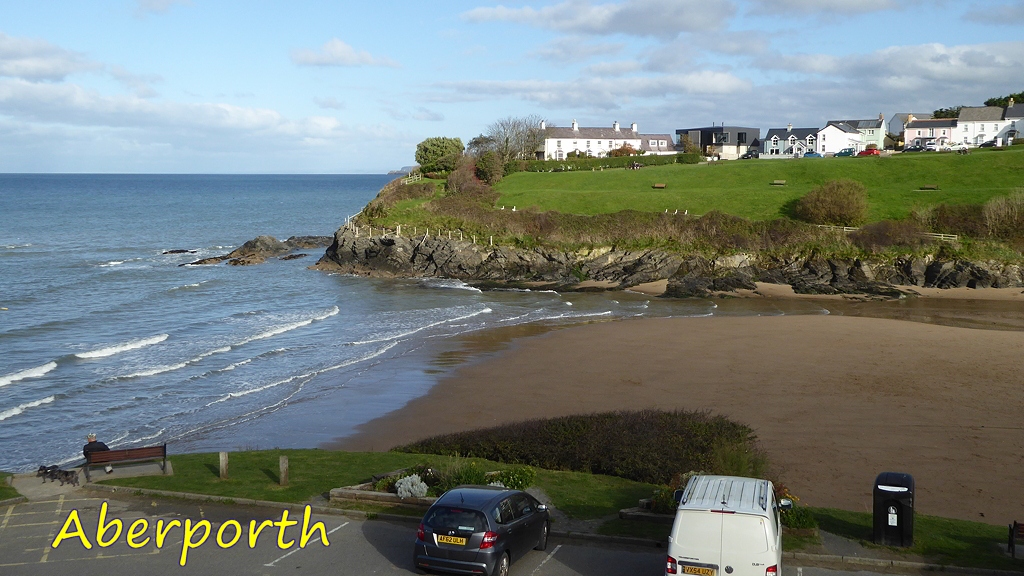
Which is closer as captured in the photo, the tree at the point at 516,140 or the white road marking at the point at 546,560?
the white road marking at the point at 546,560

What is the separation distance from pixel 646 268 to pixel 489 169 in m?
28.8

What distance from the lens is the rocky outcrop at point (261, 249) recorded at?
6912 cm

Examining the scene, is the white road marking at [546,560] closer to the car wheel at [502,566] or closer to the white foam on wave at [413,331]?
the car wheel at [502,566]

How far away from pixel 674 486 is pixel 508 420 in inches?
401

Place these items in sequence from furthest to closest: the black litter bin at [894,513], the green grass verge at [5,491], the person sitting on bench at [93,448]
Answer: the person sitting on bench at [93,448] < the green grass verge at [5,491] < the black litter bin at [894,513]

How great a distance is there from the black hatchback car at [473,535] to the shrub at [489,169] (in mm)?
66280

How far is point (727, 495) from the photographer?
1130 cm

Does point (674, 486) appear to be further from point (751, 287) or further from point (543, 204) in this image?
point (543, 204)

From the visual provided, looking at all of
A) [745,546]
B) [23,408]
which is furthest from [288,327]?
[745,546]

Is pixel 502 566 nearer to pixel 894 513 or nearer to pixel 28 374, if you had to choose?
pixel 894 513

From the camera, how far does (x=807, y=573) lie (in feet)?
41.2

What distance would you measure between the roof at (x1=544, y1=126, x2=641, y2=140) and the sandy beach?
76639 mm

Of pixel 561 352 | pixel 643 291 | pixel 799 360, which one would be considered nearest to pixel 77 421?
pixel 561 352

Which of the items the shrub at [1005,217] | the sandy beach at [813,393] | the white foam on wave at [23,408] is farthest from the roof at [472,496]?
the shrub at [1005,217]
